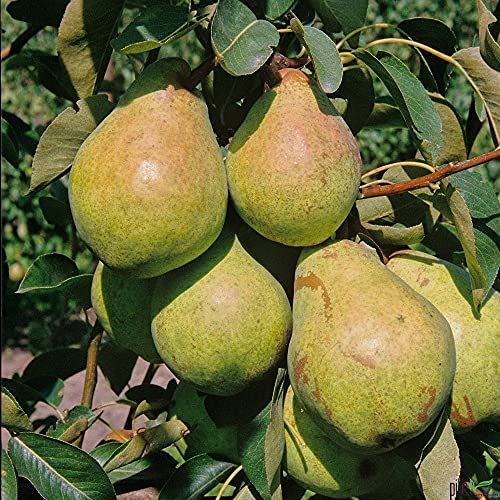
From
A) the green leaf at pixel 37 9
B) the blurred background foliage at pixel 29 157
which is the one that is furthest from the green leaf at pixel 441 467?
the blurred background foliage at pixel 29 157

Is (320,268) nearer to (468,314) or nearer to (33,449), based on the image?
(468,314)

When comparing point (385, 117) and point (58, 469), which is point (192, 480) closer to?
point (58, 469)

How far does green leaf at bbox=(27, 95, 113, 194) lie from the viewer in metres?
0.92

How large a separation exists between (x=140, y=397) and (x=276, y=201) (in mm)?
490

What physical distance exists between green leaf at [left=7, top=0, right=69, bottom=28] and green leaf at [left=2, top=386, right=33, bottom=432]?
57 centimetres

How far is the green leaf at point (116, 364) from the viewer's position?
126 centimetres

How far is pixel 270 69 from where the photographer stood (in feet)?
3.01

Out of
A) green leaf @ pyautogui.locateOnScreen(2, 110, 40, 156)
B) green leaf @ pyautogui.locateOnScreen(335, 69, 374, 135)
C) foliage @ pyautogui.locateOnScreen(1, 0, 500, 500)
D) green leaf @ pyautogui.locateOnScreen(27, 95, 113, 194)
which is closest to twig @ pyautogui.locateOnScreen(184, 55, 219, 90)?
foliage @ pyautogui.locateOnScreen(1, 0, 500, 500)

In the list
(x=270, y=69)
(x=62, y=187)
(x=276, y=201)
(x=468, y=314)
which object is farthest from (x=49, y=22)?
(x=468, y=314)

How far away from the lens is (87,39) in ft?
3.14

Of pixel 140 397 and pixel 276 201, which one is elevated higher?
pixel 276 201

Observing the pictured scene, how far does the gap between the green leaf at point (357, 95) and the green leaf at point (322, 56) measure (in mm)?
190

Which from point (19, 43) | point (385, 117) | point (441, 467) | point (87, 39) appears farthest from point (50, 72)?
point (441, 467)

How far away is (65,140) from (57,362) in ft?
1.85
